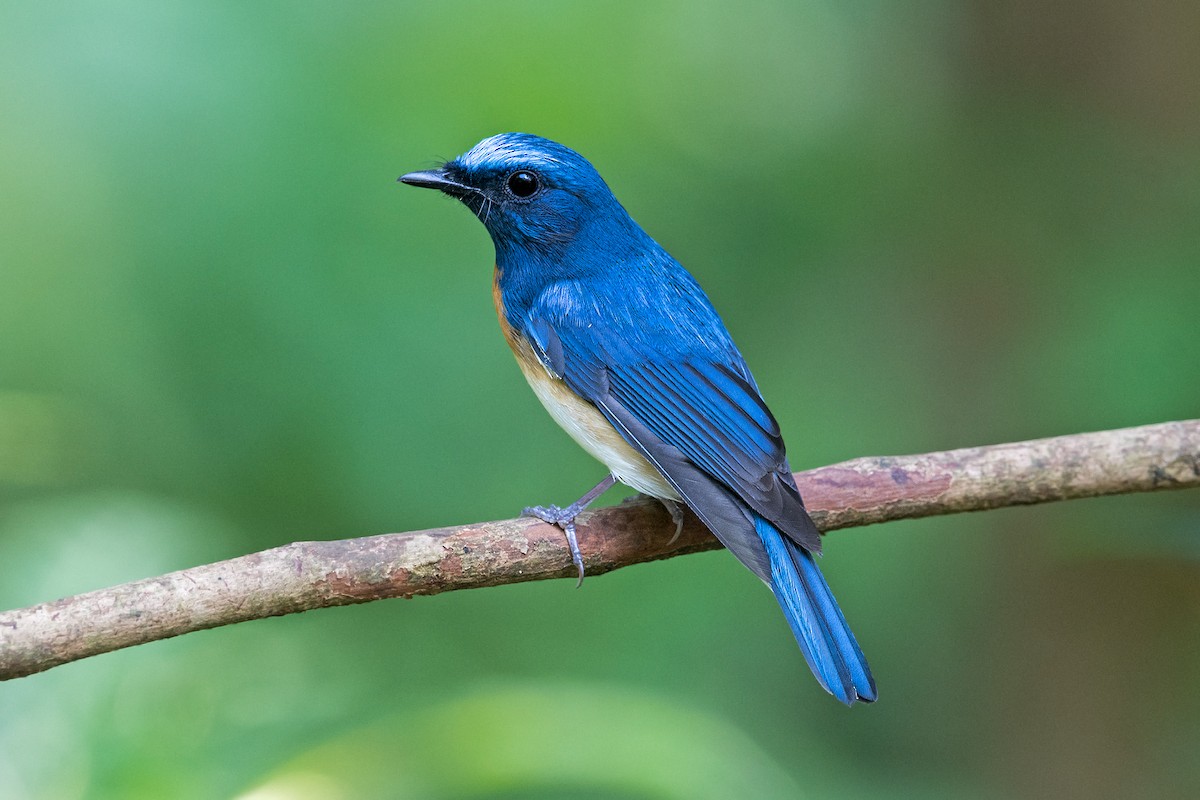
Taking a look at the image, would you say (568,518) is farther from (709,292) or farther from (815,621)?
(709,292)

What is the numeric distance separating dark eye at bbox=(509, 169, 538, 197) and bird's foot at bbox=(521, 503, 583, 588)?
105cm

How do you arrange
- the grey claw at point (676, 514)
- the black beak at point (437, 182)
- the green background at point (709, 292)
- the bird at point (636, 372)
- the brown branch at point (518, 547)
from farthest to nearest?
the green background at point (709, 292), the black beak at point (437, 182), the grey claw at point (676, 514), the bird at point (636, 372), the brown branch at point (518, 547)

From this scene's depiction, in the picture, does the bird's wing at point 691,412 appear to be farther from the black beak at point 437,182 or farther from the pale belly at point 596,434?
the black beak at point 437,182

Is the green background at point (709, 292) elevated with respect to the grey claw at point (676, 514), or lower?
elevated

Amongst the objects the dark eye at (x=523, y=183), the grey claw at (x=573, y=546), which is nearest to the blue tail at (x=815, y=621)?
Answer: the grey claw at (x=573, y=546)

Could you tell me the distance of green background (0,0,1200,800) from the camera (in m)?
4.26

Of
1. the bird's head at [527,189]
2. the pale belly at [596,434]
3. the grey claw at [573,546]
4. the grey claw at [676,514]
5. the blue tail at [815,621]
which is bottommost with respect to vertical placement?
the blue tail at [815,621]

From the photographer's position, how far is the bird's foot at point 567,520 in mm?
2986

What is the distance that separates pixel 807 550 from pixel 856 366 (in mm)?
2377

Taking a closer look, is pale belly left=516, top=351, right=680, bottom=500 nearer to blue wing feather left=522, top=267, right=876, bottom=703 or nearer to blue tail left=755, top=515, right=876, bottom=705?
blue wing feather left=522, top=267, right=876, bottom=703

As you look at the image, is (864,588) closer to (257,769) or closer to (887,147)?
(887,147)

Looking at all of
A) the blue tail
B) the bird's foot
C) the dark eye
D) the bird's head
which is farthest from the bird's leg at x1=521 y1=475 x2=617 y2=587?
the dark eye

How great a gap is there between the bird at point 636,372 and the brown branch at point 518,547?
0.13 m

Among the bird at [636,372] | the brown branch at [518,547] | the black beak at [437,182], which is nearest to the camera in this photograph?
the brown branch at [518,547]
